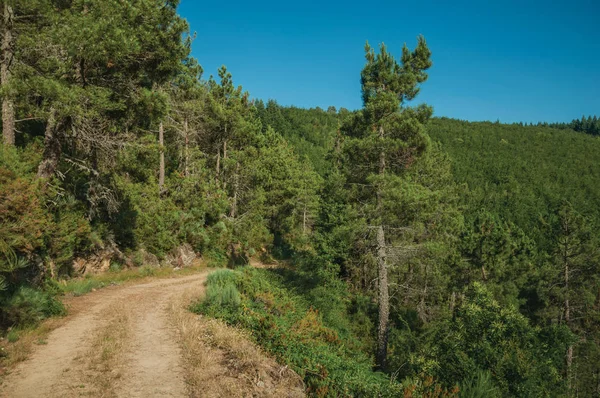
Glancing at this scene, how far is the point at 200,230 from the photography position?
70.4ft

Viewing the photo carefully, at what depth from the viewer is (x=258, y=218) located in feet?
84.6

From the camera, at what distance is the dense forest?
773 centimetres

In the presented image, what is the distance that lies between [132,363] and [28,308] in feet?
11.9

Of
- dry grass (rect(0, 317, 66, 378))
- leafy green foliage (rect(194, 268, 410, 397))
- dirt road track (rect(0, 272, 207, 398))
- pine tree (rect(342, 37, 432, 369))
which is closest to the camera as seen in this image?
→ dirt road track (rect(0, 272, 207, 398))

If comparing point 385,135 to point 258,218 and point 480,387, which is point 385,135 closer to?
point 480,387

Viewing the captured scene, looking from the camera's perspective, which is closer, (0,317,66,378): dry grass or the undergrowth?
(0,317,66,378): dry grass

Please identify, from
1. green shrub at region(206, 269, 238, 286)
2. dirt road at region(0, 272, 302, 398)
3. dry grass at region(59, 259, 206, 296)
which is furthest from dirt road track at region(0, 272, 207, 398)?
green shrub at region(206, 269, 238, 286)

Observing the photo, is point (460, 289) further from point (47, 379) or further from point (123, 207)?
point (47, 379)

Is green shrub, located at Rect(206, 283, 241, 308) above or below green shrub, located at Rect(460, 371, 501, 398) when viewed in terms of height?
above

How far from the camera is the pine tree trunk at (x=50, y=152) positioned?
35.2 feet

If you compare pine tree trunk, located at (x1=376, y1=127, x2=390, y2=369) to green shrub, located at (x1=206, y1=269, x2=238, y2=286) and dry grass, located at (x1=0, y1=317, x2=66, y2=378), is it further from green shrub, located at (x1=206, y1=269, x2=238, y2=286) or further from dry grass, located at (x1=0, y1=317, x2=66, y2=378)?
dry grass, located at (x1=0, y1=317, x2=66, y2=378)

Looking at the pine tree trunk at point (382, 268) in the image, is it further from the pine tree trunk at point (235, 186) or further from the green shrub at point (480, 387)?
the pine tree trunk at point (235, 186)

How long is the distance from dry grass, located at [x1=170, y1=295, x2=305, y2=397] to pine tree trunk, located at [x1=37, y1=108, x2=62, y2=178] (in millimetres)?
6869

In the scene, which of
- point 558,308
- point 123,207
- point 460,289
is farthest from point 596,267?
point 123,207
